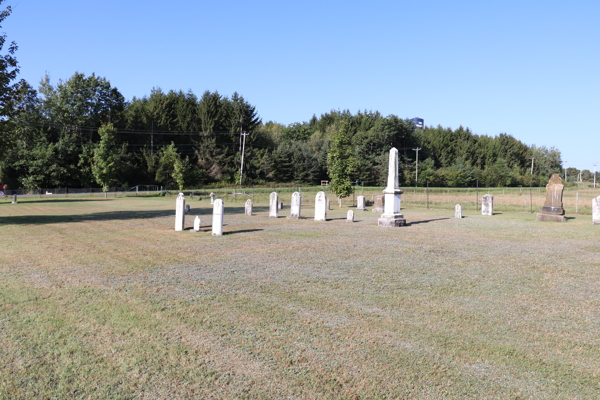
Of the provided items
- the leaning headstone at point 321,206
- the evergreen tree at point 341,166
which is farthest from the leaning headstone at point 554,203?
the evergreen tree at point 341,166

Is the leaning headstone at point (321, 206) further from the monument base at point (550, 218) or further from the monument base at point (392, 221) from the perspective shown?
the monument base at point (550, 218)

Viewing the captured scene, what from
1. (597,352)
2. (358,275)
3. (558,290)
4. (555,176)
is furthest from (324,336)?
(555,176)

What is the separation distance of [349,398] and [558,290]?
547cm

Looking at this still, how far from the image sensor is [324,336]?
500 cm

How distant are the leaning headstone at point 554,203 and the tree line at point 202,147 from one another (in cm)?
1519

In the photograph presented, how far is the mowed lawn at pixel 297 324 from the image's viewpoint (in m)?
3.87

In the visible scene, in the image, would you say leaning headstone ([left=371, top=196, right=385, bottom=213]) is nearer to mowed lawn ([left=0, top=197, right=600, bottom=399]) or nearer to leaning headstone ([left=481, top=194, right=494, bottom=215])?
leaning headstone ([left=481, top=194, right=494, bottom=215])

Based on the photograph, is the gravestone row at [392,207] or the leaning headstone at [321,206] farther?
the leaning headstone at [321,206]

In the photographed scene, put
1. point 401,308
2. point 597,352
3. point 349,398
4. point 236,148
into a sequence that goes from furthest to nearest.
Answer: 1. point 236,148
2. point 401,308
3. point 597,352
4. point 349,398

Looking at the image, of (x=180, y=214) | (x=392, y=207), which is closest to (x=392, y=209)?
(x=392, y=207)

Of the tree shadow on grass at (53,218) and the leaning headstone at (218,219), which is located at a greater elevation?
the leaning headstone at (218,219)

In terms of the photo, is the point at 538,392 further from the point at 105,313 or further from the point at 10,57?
the point at 10,57

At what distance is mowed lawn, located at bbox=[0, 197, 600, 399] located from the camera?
12.7 feet

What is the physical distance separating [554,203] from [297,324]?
1901 cm
